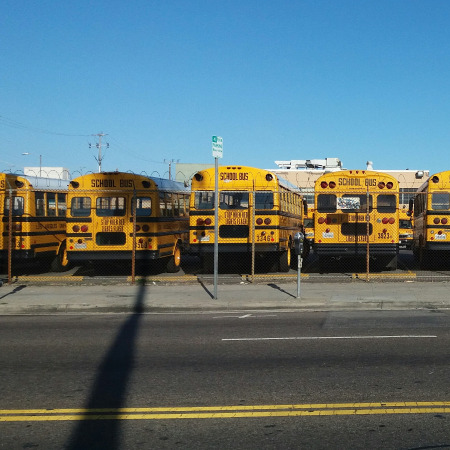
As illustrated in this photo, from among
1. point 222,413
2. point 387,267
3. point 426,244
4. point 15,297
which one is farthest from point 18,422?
point 387,267

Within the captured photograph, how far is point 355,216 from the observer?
18.1 m

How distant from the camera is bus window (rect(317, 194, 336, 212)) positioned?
1820cm

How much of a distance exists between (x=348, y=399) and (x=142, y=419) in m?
2.03

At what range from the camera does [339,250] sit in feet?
59.5

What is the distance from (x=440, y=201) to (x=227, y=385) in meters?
13.1

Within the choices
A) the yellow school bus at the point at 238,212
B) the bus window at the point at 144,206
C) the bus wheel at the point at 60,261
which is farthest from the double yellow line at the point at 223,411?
the bus wheel at the point at 60,261

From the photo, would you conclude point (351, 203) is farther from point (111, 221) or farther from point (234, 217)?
point (111, 221)

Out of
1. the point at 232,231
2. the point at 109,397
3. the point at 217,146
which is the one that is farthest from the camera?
the point at 232,231

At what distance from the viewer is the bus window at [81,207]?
1786cm

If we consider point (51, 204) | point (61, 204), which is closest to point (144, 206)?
point (51, 204)

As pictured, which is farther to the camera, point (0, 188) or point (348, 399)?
point (0, 188)

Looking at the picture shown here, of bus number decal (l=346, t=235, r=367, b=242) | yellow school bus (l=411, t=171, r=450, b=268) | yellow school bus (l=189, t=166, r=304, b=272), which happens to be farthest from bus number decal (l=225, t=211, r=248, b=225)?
yellow school bus (l=411, t=171, r=450, b=268)

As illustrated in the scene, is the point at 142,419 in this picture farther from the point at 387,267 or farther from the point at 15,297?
the point at 387,267

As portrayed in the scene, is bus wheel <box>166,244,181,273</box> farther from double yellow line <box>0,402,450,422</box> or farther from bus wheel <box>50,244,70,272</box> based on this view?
double yellow line <box>0,402,450,422</box>
